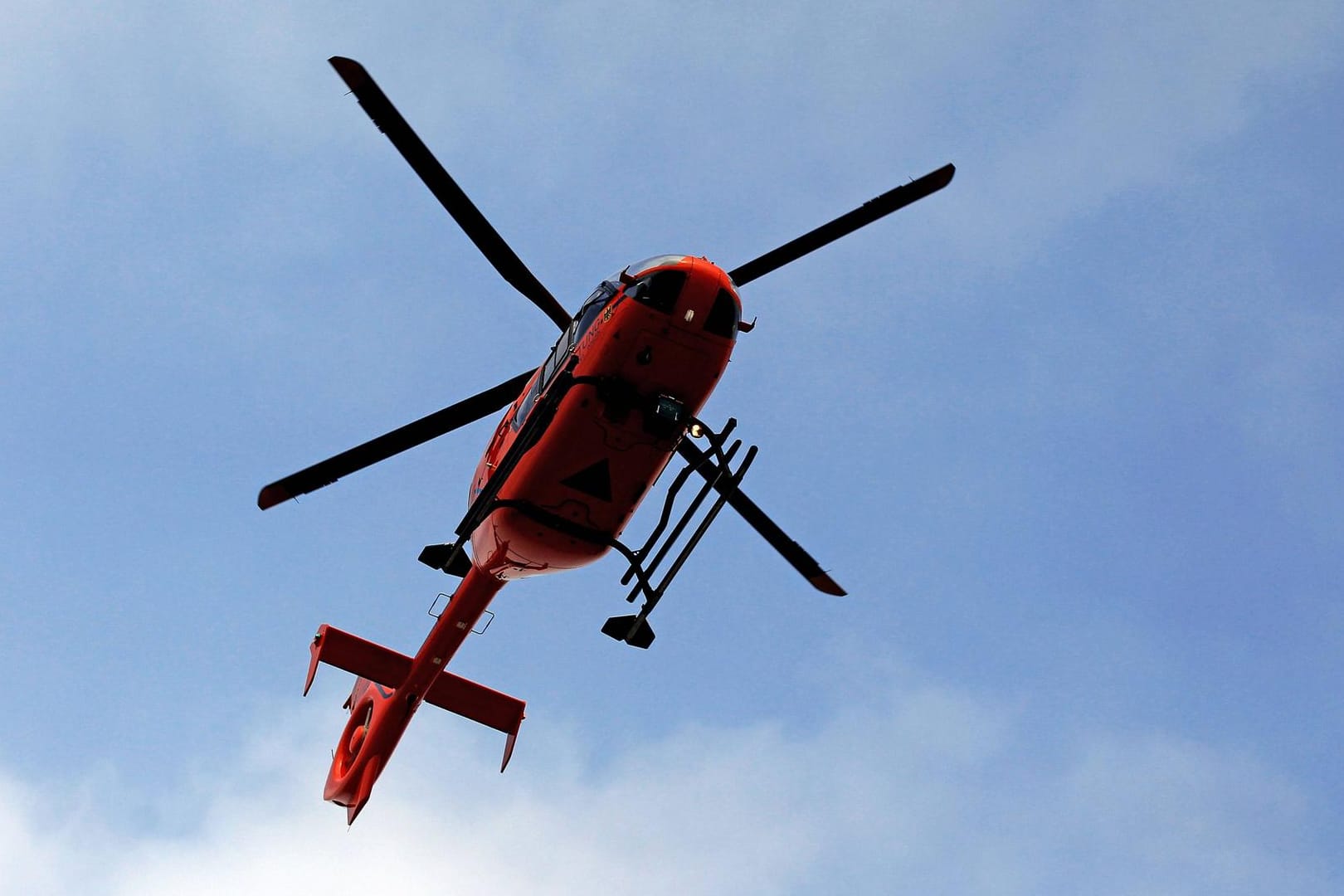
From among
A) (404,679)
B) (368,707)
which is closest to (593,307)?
(404,679)

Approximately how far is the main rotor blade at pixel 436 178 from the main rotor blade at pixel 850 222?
2.41m

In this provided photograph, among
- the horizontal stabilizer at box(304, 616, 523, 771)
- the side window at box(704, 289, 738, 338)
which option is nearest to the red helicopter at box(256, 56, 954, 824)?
the side window at box(704, 289, 738, 338)

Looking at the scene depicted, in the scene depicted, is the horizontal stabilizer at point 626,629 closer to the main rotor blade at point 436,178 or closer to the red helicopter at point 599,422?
the red helicopter at point 599,422

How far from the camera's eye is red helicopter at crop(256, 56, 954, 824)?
13562 millimetres

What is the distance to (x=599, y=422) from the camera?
13961mm

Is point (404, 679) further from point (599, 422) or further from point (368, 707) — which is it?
point (599, 422)

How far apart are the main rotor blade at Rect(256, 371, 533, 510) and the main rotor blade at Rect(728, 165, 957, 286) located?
3.86 m

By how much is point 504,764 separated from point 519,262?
8810 millimetres

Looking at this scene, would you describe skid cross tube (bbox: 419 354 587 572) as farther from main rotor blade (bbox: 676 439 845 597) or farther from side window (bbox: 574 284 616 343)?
main rotor blade (bbox: 676 439 845 597)

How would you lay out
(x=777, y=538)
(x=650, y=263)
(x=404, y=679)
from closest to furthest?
(x=650, y=263) → (x=777, y=538) → (x=404, y=679)

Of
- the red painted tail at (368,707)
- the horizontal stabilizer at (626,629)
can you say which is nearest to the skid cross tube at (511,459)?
the horizontal stabilizer at (626,629)

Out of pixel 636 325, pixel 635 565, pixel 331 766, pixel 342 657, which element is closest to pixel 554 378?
pixel 636 325

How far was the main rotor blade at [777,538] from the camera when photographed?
596 inches

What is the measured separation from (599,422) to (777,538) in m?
3.80
